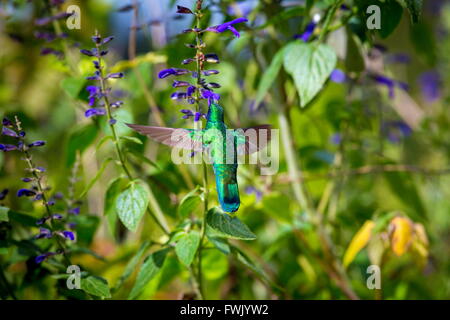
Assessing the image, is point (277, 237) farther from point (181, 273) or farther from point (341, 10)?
point (341, 10)

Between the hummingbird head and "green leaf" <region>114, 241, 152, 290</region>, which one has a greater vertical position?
the hummingbird head

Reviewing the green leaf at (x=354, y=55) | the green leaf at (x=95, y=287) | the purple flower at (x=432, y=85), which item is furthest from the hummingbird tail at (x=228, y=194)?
the purple flower at (x=432, y=85)

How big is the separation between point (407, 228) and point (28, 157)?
1.84ft

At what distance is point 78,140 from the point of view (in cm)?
81

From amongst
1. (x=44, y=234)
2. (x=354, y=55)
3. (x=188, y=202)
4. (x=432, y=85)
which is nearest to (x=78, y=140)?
(x=44, y=234)

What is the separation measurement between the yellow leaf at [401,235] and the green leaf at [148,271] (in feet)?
1.20

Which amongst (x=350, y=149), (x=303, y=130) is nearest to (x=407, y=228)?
(x=350, y=149)

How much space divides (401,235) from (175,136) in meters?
0.45

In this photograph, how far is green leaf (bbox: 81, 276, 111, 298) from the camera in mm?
578

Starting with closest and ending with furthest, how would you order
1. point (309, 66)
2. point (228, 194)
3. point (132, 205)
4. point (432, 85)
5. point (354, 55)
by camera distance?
point (228, 194), point (132, 205), point (309, 66), point (354, 55), point (432, 85)

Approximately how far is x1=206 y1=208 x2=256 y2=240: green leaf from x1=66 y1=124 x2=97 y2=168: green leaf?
0.36 metres

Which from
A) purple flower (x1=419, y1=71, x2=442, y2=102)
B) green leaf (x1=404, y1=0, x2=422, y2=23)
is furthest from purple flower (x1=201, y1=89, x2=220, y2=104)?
purple flower (x1=419, y1=71, x2=442, y2=102)

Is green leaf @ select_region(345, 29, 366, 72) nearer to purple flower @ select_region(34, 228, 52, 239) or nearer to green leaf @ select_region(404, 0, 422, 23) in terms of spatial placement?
green leaf @ select_region(404, 0, 422, 23)

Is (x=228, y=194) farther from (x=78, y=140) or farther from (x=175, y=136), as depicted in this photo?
(x=78, y=140)
